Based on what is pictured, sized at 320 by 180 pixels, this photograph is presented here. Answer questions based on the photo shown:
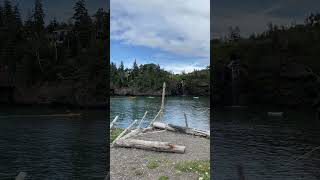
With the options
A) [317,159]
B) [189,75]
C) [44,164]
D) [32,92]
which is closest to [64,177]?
[44,164]

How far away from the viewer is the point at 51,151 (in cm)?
2392

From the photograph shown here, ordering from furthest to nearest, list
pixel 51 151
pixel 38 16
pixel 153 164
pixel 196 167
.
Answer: pixel 38 16 < pixel 51 151 < pixel 153 164 < pixel 196 167

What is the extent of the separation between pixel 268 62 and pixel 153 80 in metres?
54.1

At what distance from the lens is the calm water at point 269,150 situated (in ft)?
53.6

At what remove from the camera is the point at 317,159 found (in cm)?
1884

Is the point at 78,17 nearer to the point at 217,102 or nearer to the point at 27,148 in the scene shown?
the point at 217,102

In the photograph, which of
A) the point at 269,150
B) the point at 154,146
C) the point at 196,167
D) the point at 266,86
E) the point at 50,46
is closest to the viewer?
the point at 196,167

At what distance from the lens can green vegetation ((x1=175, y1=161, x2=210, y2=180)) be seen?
1383cm

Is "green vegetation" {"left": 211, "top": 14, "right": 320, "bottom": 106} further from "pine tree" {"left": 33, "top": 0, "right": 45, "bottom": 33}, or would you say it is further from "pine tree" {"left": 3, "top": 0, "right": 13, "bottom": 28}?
"pine tree" {"left": 3, "top": 0, "right": 13, "bottom": 28}

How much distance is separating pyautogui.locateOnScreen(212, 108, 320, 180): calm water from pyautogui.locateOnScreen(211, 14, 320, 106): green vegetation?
324 inches

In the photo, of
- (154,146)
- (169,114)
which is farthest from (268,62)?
(154,146)

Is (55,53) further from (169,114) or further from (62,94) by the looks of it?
(169,114)

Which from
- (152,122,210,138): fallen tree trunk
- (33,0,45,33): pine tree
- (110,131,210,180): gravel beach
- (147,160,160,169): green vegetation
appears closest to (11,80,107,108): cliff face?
(33,0,45,33): pine tree

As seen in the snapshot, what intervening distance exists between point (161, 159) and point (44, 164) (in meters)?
6.72
